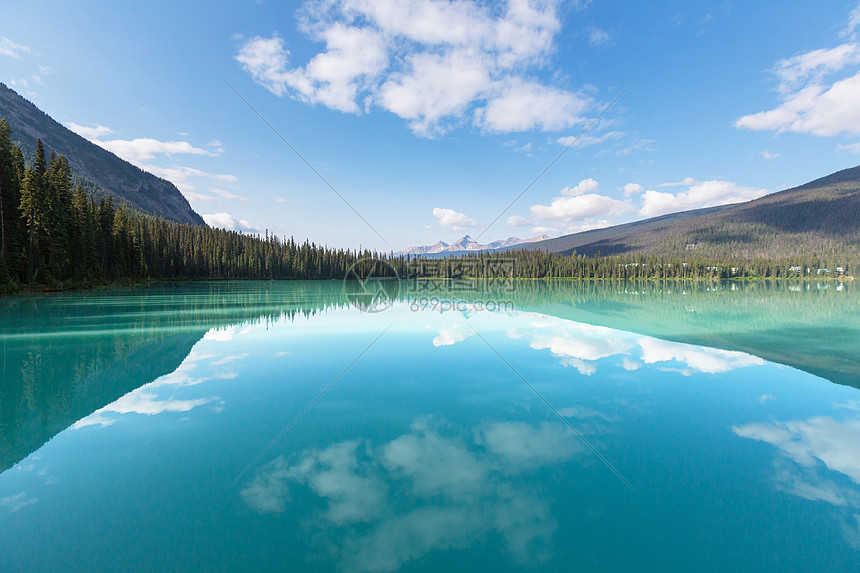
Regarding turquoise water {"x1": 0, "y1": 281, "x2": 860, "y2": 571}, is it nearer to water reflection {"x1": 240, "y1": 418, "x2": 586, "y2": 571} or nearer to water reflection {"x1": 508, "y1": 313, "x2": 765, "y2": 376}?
water reflection {"x1": 240, "y1": 418, "x2": 586, "y2": 571}

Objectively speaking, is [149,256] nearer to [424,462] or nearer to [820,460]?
[424,462]

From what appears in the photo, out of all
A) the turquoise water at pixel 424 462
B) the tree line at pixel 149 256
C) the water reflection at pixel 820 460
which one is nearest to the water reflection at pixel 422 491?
the turquoise water at pixel 424 462

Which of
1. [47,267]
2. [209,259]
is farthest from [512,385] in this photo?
[209,259]

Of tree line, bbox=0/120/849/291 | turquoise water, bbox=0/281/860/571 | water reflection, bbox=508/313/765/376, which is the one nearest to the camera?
turquoise water, bbox=0/281/860/571

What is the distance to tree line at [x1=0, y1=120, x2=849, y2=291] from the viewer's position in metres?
40.7

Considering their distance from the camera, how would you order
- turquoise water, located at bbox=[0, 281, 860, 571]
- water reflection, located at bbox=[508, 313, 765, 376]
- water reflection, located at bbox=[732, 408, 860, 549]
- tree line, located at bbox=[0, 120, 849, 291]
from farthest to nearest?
tree line, located at bbox=[0, 120, 849, 291], water reflection, located at bbox=[508, 313, 765, 376], water reflection, located at bbox=[732, 408, 860, 549], turquoise water, located at bbox=[0, 281, 860, 571]

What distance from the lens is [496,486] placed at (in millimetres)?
5684

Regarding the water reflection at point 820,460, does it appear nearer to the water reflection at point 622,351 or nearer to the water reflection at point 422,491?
the water reflection at point 422,491

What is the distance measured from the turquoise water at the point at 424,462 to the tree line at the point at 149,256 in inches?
1613

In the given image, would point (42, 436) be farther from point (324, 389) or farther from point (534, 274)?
point (534, 274)

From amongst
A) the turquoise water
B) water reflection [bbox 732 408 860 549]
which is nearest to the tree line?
the turquoise water

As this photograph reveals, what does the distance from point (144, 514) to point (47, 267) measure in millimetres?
58055

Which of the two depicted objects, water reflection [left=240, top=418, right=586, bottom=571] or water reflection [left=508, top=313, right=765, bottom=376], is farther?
water reflection [left=508, top=313, right=765, bottom=376]

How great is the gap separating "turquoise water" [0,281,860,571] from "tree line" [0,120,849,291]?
4098cm
